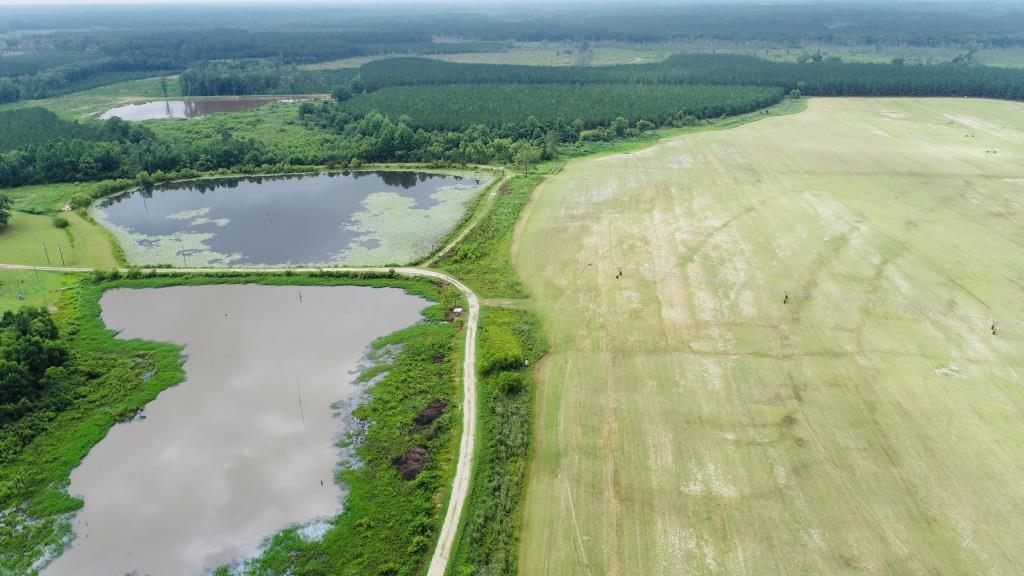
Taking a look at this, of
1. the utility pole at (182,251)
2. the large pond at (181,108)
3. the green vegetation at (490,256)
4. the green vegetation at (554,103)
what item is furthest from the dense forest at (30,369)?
the large pond at (181,108)

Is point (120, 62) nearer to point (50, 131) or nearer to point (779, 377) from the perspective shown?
point (50, 131)

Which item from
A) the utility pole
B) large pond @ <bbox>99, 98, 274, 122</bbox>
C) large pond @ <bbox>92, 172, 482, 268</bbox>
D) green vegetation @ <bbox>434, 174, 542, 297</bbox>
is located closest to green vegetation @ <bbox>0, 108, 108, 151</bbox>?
large pond @ <bbox>99, 98, 274, 122</bbox>

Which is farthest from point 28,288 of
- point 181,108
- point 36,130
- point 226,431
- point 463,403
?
point 181,108

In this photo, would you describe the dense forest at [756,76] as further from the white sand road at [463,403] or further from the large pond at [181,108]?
the white sand road at [463,403]

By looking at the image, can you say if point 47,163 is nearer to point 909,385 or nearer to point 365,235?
point 365,235

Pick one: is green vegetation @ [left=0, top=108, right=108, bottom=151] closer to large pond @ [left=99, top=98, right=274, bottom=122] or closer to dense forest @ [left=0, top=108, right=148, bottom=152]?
dense forest @ [left=0, top=108, right=148, bottom=152]

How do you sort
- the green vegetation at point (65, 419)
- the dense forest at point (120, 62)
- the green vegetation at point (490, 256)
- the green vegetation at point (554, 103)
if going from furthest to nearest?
the dense forest at point (120, 62)
the green vegetation at point (554, 103)
the green vegetation at point (490, 256)
the green vegetation at point (65, 419)
